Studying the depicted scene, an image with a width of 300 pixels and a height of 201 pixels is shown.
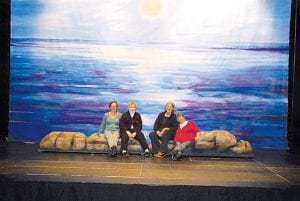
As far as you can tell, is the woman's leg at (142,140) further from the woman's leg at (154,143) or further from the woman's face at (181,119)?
the woman's face at (181,119)

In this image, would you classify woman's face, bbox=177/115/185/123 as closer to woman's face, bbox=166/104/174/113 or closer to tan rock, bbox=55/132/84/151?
woman's face, bbox=166/104/174/113

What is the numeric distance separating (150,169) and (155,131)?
50.3 inches

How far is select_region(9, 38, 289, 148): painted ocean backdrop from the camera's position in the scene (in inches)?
265

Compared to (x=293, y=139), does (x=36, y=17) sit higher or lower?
higher

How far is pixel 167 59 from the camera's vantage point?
6.73 m

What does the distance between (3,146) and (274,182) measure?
4021 mm

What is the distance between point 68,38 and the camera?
6777 millimetres

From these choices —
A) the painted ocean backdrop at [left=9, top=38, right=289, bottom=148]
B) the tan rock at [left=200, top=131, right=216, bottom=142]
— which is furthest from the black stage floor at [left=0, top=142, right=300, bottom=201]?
the painted ocean backdrop at [left=9, top=38, right=289, bottom=148]

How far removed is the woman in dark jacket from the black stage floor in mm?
467

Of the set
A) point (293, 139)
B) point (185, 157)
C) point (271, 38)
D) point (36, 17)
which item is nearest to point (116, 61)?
point (36, 17)

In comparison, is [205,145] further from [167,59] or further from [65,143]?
[65,143]

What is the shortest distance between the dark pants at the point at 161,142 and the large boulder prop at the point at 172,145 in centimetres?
13

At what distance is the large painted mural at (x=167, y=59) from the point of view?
6.71 m

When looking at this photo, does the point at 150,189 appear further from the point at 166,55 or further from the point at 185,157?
the point at 166,55
